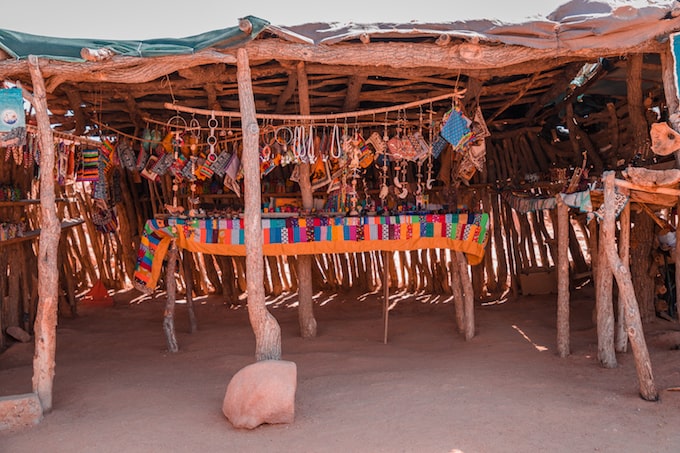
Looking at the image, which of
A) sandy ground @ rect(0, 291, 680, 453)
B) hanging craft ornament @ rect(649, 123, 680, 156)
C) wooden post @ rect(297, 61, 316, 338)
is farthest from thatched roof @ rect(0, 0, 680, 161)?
sandy ground @ rect(0, 291, 680, 453)

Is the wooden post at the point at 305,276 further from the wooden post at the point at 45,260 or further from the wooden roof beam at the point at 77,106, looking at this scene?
the wooden post at the point at 45,260

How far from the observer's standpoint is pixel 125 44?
4250 mm

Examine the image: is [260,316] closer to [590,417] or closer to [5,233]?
[590,417]

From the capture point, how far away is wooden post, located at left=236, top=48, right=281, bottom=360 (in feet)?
14.2

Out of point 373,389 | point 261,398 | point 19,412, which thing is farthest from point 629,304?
point 19,412

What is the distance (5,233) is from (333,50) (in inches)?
139

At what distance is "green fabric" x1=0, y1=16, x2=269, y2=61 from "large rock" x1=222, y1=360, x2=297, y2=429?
224 centimetres

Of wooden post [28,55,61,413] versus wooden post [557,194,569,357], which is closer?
wooden post [28,55,61,413]

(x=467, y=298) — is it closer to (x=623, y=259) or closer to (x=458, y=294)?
(x=458, y=294)

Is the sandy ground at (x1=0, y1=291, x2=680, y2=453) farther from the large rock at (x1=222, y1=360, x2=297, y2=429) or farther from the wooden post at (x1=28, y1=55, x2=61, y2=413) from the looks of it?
the wooden post at (x1=28, y1=55, x2=61, y2=413)

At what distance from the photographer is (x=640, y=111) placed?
5262mm

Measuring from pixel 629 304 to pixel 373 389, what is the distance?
6.12ft

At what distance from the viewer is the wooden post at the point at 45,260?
13.4 feet

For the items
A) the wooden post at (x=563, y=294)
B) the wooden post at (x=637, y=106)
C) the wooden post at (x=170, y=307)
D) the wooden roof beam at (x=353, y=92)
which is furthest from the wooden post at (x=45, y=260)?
the wooden post at (x=637, y=106)
